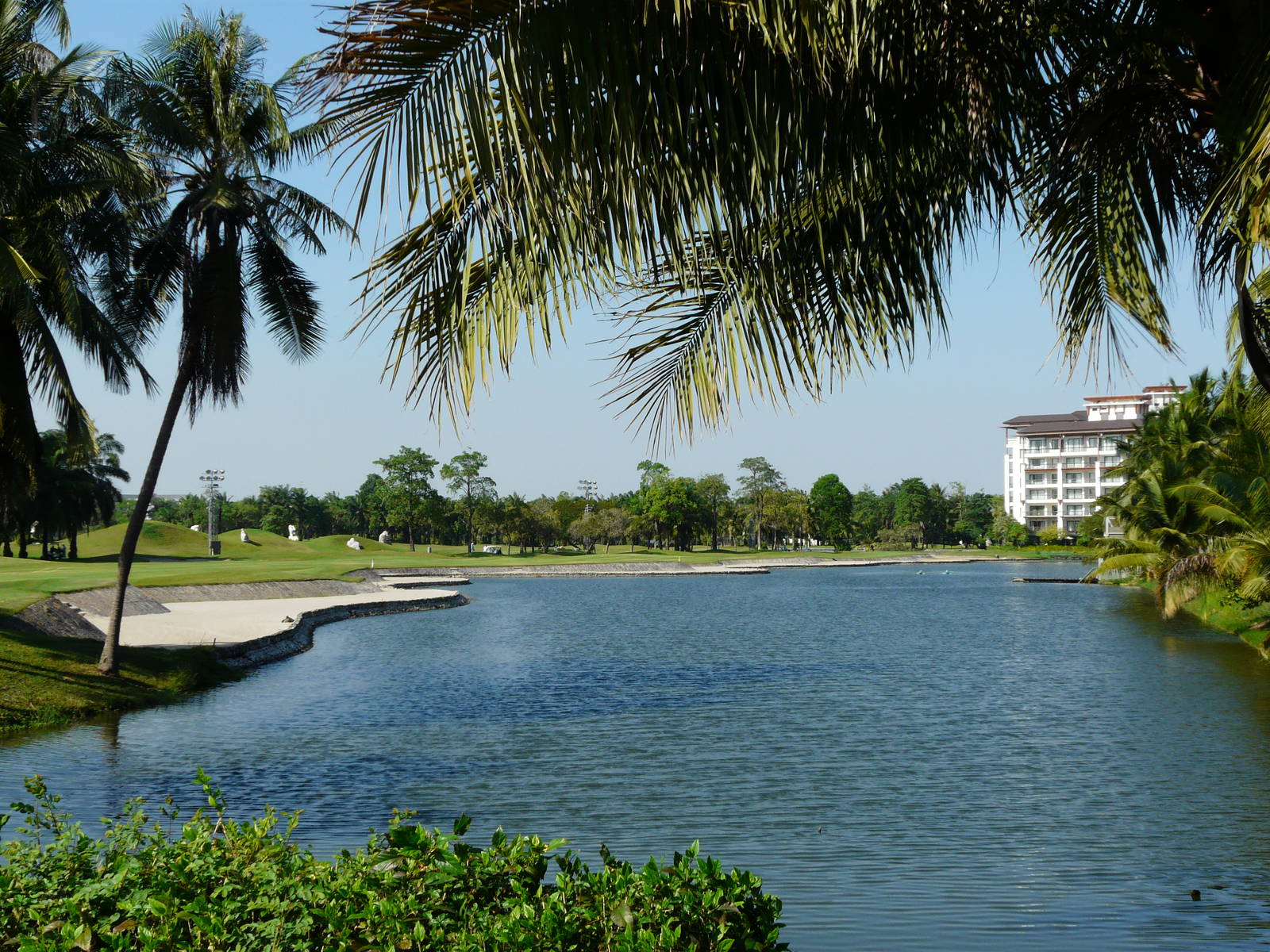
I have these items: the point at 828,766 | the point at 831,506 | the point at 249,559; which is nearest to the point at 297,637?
the point at 828,766

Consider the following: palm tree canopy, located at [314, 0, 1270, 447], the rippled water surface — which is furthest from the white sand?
palm tree canopy, located at [314, 0, 1270, 447]

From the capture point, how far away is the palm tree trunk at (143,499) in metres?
20.5

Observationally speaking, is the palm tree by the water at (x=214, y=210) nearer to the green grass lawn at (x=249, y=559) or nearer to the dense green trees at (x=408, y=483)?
the green grass lawn at (x=249, y=559)

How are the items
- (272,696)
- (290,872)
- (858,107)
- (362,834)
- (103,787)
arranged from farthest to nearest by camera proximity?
(272,696)
(103,787)
(362,834)
(290,872)
(858,107)

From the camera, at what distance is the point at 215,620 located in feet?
114

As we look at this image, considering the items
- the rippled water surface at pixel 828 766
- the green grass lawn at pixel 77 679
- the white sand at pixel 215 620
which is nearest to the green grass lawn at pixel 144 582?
the green grass lawn at pixel 77 679

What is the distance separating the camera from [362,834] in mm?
12219

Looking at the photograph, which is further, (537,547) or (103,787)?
(537,547)

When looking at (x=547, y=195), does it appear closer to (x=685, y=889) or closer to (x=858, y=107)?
(x=858, y=107)

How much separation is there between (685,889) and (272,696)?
2056 cm

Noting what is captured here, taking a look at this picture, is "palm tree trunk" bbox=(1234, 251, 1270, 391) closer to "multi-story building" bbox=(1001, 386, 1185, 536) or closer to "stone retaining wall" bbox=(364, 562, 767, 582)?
"stone retaining wall" bbox=(364, 562, 767, 582)

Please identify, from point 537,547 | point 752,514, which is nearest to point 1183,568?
point 537,547

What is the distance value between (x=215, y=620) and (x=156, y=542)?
69.5 m

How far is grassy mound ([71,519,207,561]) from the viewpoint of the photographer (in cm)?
9375
